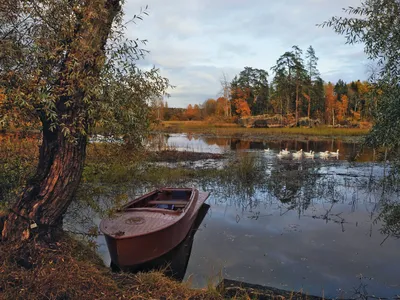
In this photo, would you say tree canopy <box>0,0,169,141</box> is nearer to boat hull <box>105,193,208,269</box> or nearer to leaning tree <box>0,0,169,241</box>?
leaning tree <box>0,0,169,241</box>

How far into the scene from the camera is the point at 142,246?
23.3ft

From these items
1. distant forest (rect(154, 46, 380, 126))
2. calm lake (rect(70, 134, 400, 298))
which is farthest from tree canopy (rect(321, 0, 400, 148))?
distant forest (rect(154, 46, 380, 126))

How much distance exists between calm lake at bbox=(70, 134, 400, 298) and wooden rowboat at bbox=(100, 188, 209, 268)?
2.48ft

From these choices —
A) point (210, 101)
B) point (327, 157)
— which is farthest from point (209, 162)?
point (210, 101)

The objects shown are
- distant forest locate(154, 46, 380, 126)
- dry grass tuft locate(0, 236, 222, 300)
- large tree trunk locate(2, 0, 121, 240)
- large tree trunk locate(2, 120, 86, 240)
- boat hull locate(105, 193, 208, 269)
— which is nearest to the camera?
dry grass tuft locate(0, 236, 222, 300)

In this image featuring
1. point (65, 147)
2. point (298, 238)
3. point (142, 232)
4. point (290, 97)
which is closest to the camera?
point (65, 147)

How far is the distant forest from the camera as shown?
61.2 metres

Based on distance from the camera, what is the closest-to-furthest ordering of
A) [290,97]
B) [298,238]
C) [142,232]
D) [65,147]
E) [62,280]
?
Answer: [62,280] < [65,147] < [142,232] < [298,238] < [290,97]

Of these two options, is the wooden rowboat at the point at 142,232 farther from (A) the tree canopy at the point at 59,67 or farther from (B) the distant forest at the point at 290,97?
(B) the distant forest at the point at 290,97

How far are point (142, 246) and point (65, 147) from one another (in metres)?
2.72

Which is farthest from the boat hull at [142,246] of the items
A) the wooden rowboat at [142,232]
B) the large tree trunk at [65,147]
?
the large tree trunk at [65,147]

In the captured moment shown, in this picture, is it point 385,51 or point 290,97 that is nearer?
point 385,51

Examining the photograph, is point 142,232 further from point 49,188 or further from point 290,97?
point 290,97

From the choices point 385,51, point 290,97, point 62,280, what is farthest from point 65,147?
point 290,97
